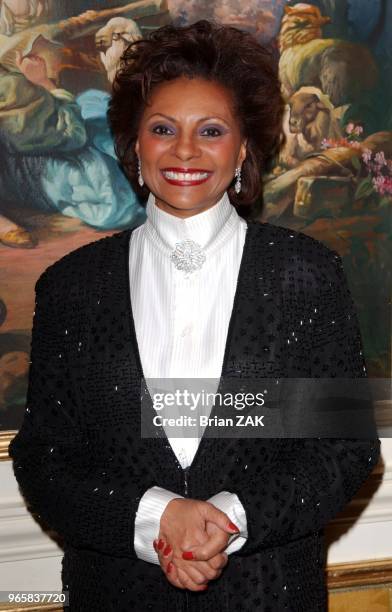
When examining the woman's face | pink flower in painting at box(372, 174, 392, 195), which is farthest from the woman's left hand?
pink flower in painting at box(372, 174, 392, 195)

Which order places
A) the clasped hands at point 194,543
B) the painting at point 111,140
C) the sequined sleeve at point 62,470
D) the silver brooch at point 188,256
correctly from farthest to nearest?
the painting at point 111,140
the silver brooch at point 188,256
the sequined sleeve at point 62,470
the clasped hands at point 194,543

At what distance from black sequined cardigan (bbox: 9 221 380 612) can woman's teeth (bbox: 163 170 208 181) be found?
0.66 ft

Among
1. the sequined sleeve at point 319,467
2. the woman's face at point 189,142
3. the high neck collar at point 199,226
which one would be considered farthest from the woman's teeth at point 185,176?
the sequined sleeve at point 319,467

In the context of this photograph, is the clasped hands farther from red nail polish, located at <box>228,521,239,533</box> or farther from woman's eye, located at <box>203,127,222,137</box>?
woman's eye, located at <box>203,127,222,137</box>

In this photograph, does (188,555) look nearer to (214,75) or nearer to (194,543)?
(194,543)

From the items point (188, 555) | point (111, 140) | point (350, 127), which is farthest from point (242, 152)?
point (188, 555)

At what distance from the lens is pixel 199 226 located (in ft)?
7.32

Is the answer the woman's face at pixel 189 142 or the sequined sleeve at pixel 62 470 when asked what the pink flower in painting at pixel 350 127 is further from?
the sequined sleeve at pixel 62 470

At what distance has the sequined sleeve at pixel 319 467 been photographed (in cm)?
198

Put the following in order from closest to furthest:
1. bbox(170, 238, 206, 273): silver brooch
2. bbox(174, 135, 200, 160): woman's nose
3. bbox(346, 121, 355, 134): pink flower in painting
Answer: bbox(174, 135, 200, 160): woman's nose
bbox(170, 238, 206, 273): silver brooch
bbox(346, 121, 355, 134): pink flower in painting

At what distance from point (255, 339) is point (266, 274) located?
16 cm

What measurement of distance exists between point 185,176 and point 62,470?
715mm

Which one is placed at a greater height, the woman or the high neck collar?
the high neck collar

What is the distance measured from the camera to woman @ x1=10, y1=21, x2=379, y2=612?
203 centimetres
